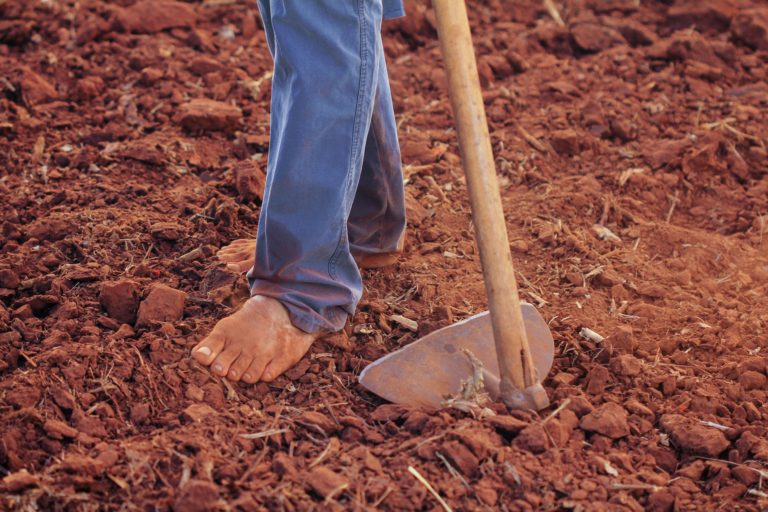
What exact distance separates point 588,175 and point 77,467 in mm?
2396

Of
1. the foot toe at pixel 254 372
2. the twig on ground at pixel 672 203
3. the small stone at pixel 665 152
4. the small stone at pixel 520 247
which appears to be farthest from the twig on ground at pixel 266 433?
the small stone at pixel 665 152

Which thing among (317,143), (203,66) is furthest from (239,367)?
(203,66)

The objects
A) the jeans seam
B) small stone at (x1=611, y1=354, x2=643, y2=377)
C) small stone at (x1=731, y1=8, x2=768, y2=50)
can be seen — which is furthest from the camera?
small stone at (x1=731, y1=8, x2=768, y2=50)

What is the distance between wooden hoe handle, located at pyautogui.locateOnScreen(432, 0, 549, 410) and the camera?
2.16 metres

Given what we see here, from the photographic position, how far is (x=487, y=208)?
7.29 feet

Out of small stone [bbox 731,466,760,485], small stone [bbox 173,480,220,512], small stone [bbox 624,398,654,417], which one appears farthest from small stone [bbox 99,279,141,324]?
small stone [bbox 731,466,760,485]

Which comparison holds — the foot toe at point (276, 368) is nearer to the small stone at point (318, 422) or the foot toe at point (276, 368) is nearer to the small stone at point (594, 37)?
the small stone at point (318, 422)

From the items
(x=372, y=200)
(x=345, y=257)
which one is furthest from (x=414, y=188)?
(x=345, y=257)

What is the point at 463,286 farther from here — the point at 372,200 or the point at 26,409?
the point at 26,409

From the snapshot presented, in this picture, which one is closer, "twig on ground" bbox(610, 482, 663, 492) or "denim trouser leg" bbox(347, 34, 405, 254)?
"twig on ground" bbox(610, 482, 663, 492)

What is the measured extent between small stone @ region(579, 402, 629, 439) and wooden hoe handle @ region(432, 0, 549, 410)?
12cm

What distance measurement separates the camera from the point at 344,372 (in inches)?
102

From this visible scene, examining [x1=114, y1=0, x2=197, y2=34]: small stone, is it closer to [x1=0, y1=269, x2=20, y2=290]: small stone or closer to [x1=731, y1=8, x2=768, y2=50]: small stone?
[x1=0, y1=269, x2=20, y2=290]: small stone

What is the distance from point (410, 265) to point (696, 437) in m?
1.12
